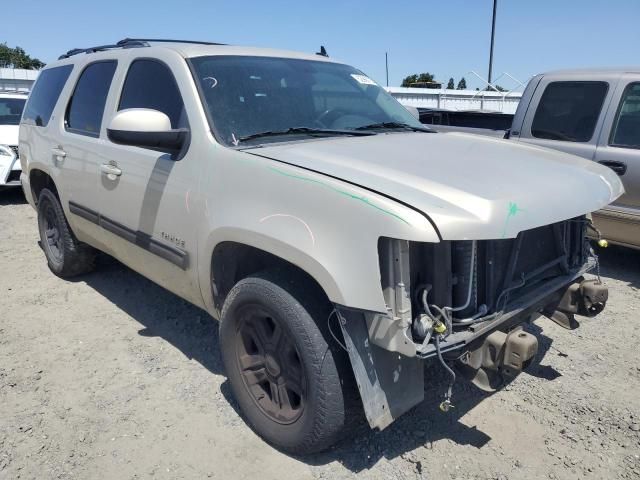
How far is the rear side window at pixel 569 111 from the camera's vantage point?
4.94m

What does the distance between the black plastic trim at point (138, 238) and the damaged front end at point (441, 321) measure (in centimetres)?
124

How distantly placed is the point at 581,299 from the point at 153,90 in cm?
272

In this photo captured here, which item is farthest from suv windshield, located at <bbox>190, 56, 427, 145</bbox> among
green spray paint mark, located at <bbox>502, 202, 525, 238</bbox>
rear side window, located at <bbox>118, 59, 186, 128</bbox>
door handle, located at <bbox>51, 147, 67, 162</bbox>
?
door handle, located at <bbox>51, 147, 67, 162</bbox>

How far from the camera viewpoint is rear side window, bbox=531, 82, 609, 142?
16.2ft

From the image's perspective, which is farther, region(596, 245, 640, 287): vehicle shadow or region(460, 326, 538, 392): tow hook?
region(596, 245, 640, 287): vehicle shadow

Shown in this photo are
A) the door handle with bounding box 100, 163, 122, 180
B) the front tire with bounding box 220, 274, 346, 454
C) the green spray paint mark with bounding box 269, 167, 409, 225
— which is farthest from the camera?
the door handle with bounding box 100, 163, 122, 180

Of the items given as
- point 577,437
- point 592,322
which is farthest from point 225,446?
point 592,322

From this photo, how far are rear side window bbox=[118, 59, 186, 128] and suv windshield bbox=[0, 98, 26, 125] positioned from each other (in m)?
7.11

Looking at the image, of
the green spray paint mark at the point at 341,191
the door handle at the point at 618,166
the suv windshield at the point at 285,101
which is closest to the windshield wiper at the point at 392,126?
the suv windshield at the point at 285,101

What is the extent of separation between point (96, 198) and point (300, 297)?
212cm

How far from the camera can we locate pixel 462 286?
215cm

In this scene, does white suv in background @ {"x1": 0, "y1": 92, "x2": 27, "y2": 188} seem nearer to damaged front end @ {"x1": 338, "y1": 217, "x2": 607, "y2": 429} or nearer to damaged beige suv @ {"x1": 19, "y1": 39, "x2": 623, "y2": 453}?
damaged beige suv @ {"x1": 19, "y1": 39, "x2": 623, "y2": 453}

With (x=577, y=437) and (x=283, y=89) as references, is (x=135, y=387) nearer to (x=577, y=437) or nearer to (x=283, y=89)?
(x=283, y=89)

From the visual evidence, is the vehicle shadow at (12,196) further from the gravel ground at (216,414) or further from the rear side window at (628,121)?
the rear side window at (628,121)
